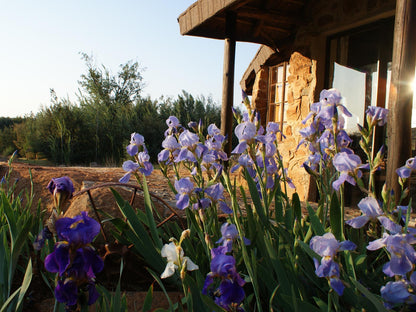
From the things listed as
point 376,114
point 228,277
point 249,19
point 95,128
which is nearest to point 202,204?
point 228,277

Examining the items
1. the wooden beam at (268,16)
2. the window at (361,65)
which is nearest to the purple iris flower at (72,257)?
the window at (361,65)

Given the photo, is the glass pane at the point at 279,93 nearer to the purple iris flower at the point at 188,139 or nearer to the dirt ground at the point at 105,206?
the dirt ground at the point at 105,206

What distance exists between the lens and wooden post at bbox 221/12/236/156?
4.54m

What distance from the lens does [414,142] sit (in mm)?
4242

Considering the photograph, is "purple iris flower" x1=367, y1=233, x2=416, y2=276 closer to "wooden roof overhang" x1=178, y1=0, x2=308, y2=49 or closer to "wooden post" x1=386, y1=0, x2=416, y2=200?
"wooden post" x1=386, y1=0, x2=416, y2=200

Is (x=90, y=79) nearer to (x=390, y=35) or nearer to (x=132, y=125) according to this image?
(x=132, y=125)

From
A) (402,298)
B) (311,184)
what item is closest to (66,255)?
(402,298)

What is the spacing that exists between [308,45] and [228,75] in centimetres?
134

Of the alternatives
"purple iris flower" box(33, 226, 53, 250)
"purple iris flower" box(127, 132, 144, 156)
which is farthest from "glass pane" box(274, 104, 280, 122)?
"purple iris flower" box(33, 226, 53, 250)

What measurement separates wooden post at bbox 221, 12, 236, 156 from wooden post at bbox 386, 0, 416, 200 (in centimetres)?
227

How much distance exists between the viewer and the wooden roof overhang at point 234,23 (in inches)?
179

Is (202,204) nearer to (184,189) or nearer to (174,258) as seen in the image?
(184,189)

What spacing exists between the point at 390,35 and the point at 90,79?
555 inches

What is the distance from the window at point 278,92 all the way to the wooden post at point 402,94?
3144mm
